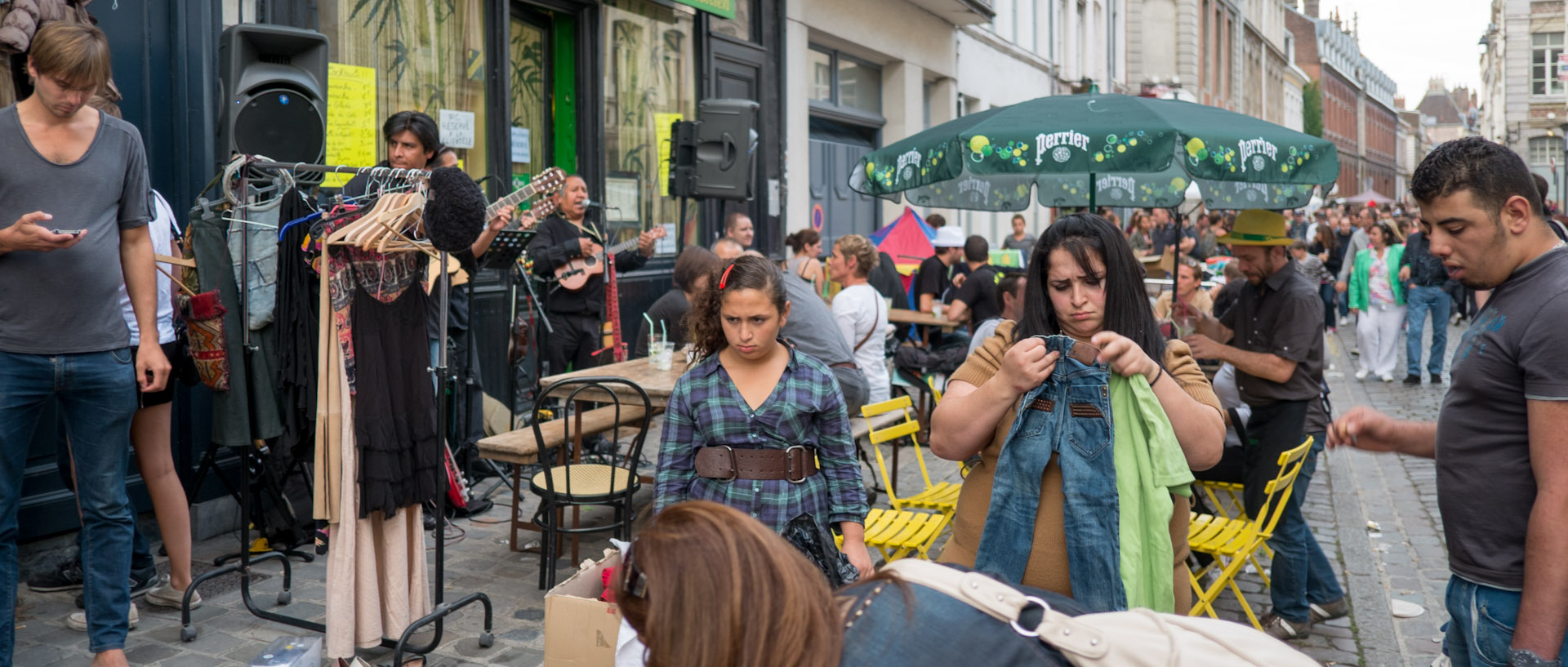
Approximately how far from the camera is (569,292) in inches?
341

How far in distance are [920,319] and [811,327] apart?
3.93 m

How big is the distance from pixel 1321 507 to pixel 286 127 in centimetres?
664

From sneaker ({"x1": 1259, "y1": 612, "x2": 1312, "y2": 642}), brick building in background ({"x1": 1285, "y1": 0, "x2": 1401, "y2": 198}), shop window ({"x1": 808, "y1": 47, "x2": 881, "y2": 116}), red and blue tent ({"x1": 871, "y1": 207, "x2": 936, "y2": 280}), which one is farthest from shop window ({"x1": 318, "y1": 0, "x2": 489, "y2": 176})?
brick building in background ({"x1": 1285, "y1": 0, "x2": 1401, "y2": 198})

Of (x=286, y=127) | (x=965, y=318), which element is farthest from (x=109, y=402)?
(x=965, y=318)

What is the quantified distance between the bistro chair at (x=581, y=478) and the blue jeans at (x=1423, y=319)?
10.6m

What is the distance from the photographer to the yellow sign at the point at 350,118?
295 inches

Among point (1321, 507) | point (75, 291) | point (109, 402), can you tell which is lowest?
point (1321, 507)

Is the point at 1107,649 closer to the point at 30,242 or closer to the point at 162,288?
the point at 30,242

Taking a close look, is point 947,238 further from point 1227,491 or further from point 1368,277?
point 1227,491

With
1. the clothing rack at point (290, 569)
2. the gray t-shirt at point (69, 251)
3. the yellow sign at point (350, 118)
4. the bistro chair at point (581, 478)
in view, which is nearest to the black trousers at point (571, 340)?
the yellow sign at point (350, 118)

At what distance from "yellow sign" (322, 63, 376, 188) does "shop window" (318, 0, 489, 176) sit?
7 cm

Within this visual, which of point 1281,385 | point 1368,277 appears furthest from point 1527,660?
point 1368,277

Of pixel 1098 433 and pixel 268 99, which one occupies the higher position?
pixel 268 99

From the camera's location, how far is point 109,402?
13.9 feet
